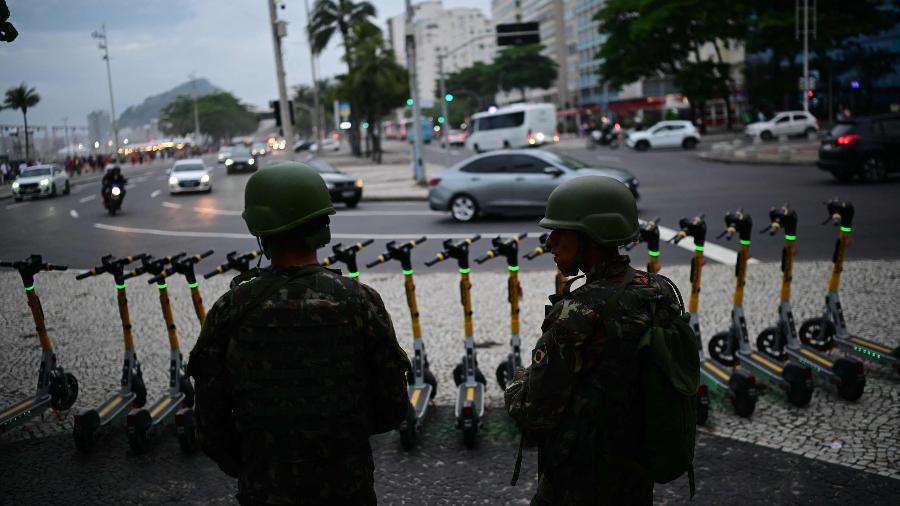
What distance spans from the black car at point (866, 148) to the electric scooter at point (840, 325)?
14296mm

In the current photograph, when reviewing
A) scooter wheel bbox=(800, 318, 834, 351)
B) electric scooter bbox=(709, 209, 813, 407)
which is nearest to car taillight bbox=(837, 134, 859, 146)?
scooter wheel bbox=(800, 318, 834, 351)

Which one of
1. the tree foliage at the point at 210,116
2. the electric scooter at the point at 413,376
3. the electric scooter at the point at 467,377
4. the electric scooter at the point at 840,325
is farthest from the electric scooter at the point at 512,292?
the tree foliage at the point at 210,116

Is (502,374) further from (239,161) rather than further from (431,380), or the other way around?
(239,161)

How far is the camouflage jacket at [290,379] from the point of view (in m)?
2.41

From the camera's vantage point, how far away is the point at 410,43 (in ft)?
84.6

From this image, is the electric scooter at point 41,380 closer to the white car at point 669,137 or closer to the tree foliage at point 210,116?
the white car at point 669,137

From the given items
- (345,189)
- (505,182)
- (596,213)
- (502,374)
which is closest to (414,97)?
(345,189)

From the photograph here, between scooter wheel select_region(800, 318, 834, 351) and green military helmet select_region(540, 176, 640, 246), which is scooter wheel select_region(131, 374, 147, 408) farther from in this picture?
scooter wheel select_region(800, 318, 834, 351)

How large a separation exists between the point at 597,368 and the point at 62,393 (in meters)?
4.72

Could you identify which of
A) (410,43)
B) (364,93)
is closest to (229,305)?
(410,43)

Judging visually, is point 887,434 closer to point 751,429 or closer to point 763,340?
point 751,429

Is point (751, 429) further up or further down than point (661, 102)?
further down

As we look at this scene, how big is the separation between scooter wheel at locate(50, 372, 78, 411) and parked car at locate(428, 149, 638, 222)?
10916 mm

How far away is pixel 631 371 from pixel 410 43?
24.5 meters
